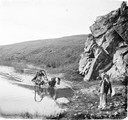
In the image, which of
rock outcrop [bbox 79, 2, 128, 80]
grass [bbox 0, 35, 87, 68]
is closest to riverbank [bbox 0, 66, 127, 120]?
rock outcrop [bbox 79, 2, 128, 80]

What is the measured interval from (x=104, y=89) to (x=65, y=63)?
4.58 ft

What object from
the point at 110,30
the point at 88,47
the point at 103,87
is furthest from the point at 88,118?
the point at 110,30

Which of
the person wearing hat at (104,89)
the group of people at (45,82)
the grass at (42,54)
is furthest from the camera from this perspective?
the grass at (42,54)

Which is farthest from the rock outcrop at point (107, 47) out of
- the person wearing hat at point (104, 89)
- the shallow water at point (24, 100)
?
the shallow water at point (24, 100)

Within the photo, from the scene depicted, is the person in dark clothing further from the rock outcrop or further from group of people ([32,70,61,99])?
the rock outcrop

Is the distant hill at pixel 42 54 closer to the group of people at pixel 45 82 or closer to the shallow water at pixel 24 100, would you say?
the group of people at pixel 45 82

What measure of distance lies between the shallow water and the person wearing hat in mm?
721

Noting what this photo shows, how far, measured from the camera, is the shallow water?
4.70m

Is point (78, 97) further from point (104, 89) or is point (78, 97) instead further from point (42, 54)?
point (42, 54)

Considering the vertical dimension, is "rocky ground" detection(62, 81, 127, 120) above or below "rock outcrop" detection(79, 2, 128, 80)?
below

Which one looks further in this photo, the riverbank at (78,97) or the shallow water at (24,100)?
the shallow water at (24,100)

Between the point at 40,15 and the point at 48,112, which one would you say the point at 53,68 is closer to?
the point at 48,112

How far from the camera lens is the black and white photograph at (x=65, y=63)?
468cm

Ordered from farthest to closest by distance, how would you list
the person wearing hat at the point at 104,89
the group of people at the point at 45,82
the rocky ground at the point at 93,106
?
the group of people at the point at 45,82 < the person wearing hat at the point at 104,89 < the rocky ground at the point at 93,106
